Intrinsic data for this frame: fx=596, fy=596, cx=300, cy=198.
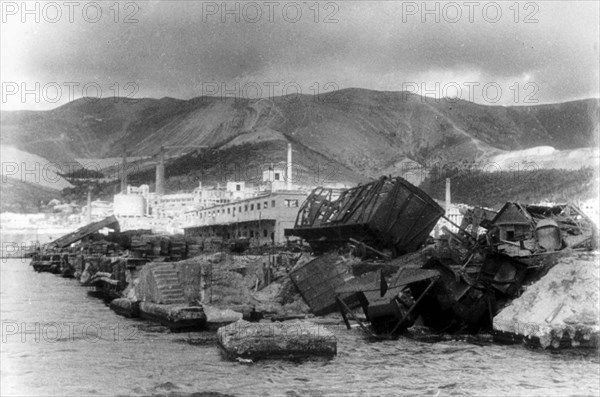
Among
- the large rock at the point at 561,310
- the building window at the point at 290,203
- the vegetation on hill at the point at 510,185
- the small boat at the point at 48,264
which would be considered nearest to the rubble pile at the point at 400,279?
the large rock at the point at 561,310

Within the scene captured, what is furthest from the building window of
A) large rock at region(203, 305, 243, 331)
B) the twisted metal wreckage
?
large rock at region(203, 305, 243, 331)

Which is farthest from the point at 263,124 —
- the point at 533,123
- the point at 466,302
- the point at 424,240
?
the point at 466,302

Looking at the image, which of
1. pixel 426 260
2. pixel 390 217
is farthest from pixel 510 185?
pixel 426 260

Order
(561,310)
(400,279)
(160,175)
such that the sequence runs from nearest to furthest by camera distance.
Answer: (561,310) → (400,279) → (160,175)

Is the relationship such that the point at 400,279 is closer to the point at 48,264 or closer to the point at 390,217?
the point at 390,217

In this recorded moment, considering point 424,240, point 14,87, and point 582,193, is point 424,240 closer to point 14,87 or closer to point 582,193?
point 14,87

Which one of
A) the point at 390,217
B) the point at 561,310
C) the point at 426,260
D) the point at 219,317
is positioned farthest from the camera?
the point at 390,217
